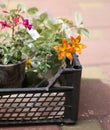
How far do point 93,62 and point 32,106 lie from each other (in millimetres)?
1009

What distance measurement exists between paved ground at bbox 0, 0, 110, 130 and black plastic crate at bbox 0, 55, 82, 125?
0.17 feet

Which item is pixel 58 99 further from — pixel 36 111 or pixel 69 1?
pixel 69 1

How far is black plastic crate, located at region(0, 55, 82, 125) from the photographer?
5.84ft

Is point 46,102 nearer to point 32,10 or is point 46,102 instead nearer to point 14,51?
point 14,51

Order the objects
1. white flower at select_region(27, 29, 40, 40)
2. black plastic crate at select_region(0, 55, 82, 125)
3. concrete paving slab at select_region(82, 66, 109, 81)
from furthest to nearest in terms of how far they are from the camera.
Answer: concrete paving slab at select_region(82, 66, 109, 81) → white flower at select_region(27, 29, 40, 40) → black plastic crate at select_region(0, 55, 82, 125)

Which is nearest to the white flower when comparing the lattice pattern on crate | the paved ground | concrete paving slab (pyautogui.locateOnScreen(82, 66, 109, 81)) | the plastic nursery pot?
the plastic nursery pot

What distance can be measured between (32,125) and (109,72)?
2.93 ft

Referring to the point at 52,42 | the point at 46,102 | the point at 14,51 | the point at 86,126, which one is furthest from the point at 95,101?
the point at 14,51

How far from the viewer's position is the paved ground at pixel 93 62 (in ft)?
6.49

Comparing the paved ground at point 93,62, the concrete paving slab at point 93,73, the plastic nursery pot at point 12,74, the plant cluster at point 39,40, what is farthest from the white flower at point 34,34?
the concrete paving slab at point 93,73

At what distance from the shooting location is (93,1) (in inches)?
173

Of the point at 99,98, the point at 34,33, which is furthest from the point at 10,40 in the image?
the point at 99,98

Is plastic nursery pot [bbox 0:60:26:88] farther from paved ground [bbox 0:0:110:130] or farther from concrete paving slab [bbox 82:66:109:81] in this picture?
concrete paving slab [bbox 82:66:109:81]

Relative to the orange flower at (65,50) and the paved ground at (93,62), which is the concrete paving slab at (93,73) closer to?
the paved ground at (93,62)
